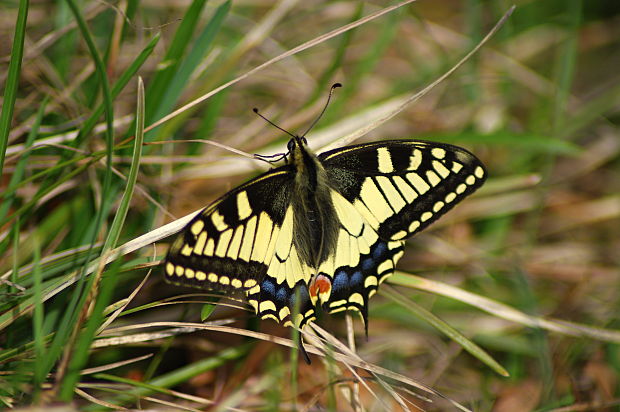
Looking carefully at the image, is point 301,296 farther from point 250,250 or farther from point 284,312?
point 250,250

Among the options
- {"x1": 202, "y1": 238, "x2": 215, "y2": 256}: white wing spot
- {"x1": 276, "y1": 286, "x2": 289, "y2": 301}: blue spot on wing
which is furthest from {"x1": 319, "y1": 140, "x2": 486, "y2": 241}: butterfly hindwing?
{"x1": 202, "y1": 238, "x2": 215, "y2": 256}: white wing spot

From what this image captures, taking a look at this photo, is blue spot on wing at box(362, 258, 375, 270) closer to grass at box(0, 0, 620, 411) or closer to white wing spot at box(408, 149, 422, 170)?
grass at box(0, 0, 620, 411)

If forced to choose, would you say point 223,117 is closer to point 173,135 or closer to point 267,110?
point 267,110

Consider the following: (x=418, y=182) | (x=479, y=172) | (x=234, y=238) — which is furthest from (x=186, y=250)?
(x=479, y=172)

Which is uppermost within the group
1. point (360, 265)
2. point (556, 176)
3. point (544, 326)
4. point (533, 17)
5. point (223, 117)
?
point (533, 17)

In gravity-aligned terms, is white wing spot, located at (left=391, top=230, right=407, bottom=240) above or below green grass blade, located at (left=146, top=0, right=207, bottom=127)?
below

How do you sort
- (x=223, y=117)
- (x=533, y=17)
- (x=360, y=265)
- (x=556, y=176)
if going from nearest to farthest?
(x=360, y=265) → (x=223, y=117) → (x=556, y=176) → (x=533, y=17)

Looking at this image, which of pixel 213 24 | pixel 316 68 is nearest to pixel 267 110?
pixel 316 68
